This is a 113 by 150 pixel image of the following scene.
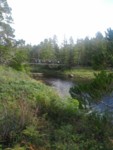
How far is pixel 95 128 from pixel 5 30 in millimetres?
33290

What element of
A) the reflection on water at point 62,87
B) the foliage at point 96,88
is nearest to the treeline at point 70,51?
the reflection on water at point 62,87


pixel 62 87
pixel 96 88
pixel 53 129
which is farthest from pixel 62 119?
pixel 62 87

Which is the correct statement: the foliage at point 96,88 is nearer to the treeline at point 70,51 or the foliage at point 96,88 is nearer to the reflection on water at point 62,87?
the reflection on water at point 62,87

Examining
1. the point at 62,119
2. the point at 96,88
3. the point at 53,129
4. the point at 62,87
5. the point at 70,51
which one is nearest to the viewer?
the point at 53,129

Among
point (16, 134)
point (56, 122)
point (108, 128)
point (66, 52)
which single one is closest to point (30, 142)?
point (16, 134)

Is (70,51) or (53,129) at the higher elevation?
(70,51)

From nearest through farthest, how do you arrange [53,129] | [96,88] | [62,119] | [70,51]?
[53,129] → [96,88] → [62,119] → [70,51]

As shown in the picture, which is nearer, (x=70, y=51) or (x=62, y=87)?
(x=62, y=87)

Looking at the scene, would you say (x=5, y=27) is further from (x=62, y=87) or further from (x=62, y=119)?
(x=62, y=119)

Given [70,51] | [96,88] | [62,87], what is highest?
[70,51]

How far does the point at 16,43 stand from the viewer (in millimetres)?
43062

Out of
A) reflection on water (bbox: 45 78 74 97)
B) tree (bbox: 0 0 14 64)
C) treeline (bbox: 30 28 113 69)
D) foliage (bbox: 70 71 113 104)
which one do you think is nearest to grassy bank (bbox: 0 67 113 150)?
foliage (bbox: 70 71 113 104)

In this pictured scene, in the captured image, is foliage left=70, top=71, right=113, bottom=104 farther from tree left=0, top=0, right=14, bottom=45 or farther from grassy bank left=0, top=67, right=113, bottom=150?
tree left=0, top=0, right=14, bottom=45

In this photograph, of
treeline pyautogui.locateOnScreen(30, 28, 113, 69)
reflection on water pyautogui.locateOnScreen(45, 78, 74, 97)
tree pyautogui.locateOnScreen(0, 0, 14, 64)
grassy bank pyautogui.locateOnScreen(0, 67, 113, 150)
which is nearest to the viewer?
grassy bank pyautogui.locateOnScreen(0, 67, 113, 150)
